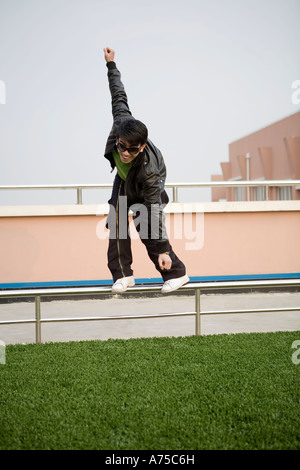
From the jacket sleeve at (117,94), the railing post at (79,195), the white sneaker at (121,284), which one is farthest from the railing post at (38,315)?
the railing post at (79,195)

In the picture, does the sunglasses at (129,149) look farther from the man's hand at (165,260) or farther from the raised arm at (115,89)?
the man's hand at (165,260)

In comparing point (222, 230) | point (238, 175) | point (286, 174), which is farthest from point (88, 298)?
point (238, 175)

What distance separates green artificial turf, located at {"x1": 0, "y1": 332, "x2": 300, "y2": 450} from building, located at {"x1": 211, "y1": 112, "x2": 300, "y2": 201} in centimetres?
1148

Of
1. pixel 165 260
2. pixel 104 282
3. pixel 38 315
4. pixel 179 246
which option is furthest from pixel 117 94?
pixel 179 246

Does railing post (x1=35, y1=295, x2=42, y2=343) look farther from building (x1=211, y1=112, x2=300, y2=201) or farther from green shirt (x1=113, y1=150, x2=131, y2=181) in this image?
building (x1=211, y1=112, x2=300, y2=201)

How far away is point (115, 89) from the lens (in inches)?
160

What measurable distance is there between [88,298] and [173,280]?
6.35 m

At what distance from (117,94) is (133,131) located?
0.52 meters

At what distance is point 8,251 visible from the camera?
1006cm

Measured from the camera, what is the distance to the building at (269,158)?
809 inches

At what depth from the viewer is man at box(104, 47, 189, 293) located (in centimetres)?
371

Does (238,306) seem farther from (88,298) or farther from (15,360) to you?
(15,360)

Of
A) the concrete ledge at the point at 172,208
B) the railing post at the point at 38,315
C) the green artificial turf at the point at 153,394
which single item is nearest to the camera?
the green artificial turf at the point at 153,394

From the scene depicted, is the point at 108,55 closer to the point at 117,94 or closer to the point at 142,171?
the point at 117,94
